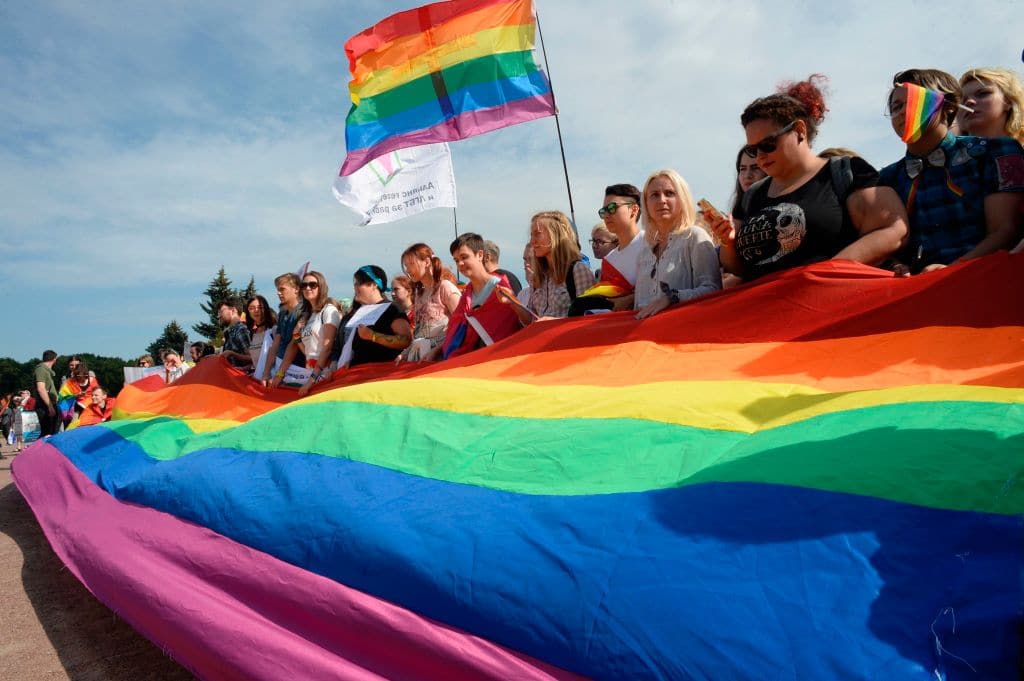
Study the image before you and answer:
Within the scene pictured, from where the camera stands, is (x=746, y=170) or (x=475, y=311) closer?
(x=746, y=170)

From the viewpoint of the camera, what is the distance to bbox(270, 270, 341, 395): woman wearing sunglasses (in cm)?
545

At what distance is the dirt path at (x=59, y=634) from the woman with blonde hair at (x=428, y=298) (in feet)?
7.88

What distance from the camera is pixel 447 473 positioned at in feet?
7.27

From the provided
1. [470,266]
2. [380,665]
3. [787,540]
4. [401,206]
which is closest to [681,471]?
[787,540]

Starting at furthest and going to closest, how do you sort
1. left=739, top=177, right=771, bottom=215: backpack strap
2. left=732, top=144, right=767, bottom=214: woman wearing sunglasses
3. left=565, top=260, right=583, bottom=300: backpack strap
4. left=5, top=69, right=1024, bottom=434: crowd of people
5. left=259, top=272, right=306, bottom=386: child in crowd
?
left=259, top=272, right=306, bottom=386: child in crowd, left=565, top=260, right=583, bottom=300: backpack strap, left=732, top=144, right=767, bottom=214: woman wearing sunglasses, left=739, top=177, right=771, bottom=215: backpack strap, left=5, top=69, right=1024, bottom=434: crowd of people

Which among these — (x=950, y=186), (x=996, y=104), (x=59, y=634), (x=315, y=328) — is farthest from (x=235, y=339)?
(x=996, y=104)

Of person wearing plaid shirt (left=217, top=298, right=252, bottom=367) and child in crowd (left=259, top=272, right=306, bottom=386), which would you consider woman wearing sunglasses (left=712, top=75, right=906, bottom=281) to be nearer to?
child in crowd (left=259, top=272, right=306, bottom=386)

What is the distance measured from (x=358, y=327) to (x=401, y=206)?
235 cm

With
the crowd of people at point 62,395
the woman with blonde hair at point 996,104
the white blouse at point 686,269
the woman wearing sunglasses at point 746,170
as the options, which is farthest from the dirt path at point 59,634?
the crowd of people at point 62,395

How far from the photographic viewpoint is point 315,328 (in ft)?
18.5

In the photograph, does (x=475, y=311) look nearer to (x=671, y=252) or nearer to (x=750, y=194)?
(x=671, y=252)

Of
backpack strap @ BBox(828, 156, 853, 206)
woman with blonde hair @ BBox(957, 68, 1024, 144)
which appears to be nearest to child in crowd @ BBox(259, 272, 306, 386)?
backpack strap @ BBox(828, 156, 853, 206)

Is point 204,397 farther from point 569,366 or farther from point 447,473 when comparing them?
point 447,473

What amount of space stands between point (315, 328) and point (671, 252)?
317 centimetres
